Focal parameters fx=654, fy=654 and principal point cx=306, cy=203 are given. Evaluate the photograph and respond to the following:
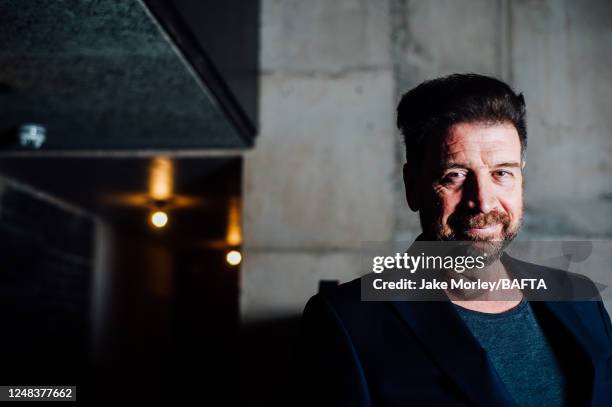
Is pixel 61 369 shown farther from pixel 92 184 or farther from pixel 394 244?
pixel 394 244

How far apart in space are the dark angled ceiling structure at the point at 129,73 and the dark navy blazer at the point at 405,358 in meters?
1.34

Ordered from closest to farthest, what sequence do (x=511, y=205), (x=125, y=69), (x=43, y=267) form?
(x=511, y=205)
(x=125, y=69)
(x=43, y=267)

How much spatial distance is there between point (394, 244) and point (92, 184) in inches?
97.9

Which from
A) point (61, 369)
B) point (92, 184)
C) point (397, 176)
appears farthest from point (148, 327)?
point (397, 176)

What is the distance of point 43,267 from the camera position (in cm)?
572

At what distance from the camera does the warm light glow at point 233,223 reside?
5.70 meters

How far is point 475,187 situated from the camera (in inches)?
67.4

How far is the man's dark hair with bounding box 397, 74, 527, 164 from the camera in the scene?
1.80 m

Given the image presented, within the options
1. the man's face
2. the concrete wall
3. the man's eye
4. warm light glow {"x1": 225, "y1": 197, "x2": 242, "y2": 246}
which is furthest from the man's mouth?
warm light glow {"x1": 225, "y1": 197, "x2": 242, "y2": 246}

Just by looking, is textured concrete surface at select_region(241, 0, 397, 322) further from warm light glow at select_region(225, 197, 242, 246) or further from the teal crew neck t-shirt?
the teal crew neck t-shirt

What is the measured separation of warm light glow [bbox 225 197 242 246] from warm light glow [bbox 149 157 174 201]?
0.56m

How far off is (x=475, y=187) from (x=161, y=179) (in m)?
3.70

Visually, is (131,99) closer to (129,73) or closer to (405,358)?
(129,73)

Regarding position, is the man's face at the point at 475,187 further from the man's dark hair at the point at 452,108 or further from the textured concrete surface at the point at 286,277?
the textured concrete surface at the point at 286,277
